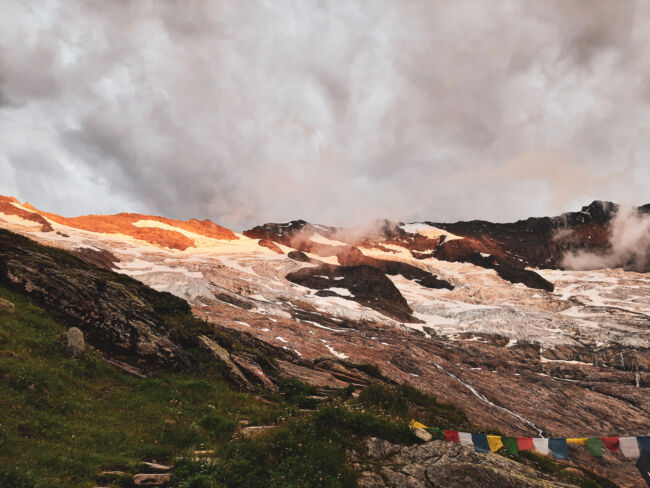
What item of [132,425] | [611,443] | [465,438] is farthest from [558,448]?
[132,425]

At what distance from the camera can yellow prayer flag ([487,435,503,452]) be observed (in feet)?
39.2

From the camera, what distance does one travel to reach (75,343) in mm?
14250

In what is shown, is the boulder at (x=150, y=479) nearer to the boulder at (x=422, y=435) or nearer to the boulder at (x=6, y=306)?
the boulder at (x=422, y=435)

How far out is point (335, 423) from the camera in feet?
35.9

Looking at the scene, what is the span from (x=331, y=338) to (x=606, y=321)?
4344 inches

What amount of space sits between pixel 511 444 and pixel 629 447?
421 centimetres

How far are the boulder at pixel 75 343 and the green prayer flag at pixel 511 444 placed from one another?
57.6ft

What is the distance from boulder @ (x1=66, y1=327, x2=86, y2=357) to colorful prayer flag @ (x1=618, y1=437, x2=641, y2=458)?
2170 cm

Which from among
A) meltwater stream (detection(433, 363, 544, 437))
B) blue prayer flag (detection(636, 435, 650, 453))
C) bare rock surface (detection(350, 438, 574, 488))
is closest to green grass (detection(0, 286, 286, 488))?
bare rock surface (detection(350, 438, 574, 488))

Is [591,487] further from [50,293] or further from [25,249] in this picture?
[25,249]

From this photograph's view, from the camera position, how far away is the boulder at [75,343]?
1412 cm

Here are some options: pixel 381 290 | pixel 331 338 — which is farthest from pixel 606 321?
pixel 331 338

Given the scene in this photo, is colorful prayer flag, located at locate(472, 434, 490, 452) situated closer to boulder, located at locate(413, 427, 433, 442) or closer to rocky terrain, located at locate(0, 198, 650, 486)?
boulder, located at locate(413, 427, 433, 442)

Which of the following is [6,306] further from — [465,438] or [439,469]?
[465,438]
